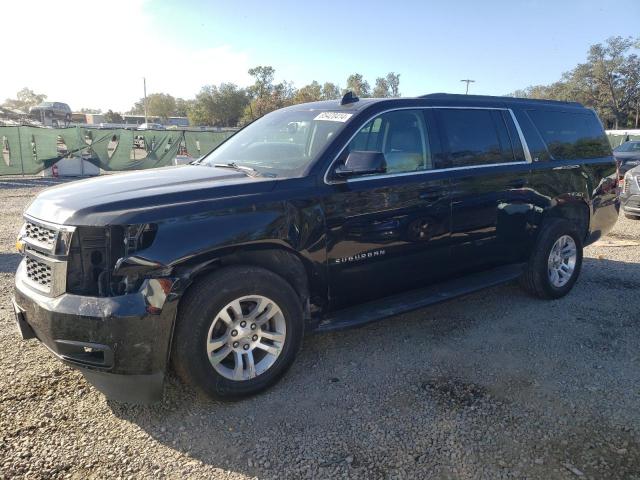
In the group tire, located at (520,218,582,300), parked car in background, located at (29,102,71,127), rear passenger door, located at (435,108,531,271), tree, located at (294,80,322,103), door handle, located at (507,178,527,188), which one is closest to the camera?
rear passenger door, located at (435,108,531,271)

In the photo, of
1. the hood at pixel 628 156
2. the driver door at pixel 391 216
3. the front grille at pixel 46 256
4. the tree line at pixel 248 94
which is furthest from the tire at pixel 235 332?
the tree line at pixel 248 94

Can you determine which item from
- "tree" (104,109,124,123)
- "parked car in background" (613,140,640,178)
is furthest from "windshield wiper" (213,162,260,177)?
"tree" (104,109,124,123)

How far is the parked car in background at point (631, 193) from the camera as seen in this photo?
9.39m

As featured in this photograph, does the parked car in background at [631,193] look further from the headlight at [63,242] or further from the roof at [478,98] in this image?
the headlight at [63,242]

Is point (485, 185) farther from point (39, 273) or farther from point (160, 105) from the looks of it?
point (160, 105)

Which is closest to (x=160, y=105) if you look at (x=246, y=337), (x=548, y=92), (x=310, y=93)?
(x=310, y=93)

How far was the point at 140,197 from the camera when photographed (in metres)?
2.87

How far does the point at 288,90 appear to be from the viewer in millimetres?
77062

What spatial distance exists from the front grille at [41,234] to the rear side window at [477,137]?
9.79 feet

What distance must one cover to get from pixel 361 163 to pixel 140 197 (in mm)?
1438

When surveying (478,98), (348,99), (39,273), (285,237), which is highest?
(478,98)

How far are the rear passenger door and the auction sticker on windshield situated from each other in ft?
2.84

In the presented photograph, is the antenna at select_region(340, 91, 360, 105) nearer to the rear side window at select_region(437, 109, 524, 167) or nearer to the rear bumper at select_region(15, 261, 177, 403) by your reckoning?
the rear side window at select_region(437, 109, 524, 167)

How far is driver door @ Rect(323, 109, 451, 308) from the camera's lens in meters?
3.45
